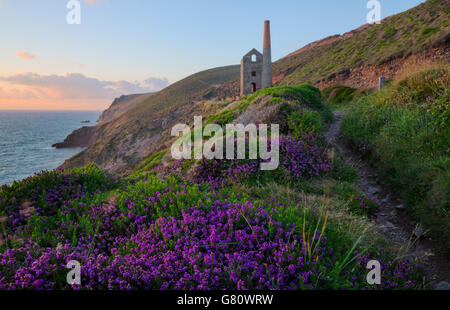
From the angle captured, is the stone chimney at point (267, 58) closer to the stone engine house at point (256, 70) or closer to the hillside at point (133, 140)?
the stone engine house at point (256, 70)

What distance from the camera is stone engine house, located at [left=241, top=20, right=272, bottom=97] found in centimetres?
3394

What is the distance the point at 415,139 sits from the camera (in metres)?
6.57

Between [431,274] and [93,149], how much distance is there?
60.2m

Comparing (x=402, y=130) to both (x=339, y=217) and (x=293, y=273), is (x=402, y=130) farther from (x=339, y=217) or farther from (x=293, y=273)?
(x=293, y=273)

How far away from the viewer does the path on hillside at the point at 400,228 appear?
3.66 meters

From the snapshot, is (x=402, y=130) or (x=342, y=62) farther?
(x=342, y=62)

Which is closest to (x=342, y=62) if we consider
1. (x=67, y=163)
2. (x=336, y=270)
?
(x=336, y=270)

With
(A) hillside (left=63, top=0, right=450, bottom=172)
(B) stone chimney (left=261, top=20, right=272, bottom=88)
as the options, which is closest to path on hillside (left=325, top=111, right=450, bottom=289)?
(A) hillside (left=63, top=0, right=450, bottom=172)

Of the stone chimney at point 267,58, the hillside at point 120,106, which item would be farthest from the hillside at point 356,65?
the hillside at point 120,106

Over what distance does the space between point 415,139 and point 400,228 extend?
9.69 feet

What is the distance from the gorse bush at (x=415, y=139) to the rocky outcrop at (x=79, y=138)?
79.3m

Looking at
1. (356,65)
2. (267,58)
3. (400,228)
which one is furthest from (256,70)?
(400,228)

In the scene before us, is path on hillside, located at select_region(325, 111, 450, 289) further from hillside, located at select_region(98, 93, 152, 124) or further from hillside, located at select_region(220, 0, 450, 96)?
hillside, located at select_region(98, 93, 152, 124)

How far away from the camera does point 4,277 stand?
92.7 inches
